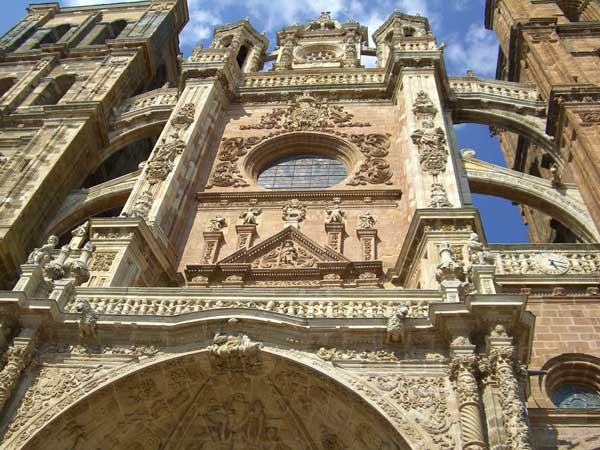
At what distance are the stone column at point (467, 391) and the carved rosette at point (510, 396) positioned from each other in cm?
26

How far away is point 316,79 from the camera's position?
1914cm

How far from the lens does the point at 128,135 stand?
1883cm

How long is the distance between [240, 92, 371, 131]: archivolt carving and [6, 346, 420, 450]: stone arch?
9.47m

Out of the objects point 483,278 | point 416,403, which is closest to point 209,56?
point 483,278

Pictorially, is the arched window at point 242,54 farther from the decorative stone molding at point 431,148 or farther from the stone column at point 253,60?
the decorative stone molding at point 431,148

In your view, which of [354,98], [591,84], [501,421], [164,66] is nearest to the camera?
[501,421]

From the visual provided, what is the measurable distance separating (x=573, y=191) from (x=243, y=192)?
25.5ft

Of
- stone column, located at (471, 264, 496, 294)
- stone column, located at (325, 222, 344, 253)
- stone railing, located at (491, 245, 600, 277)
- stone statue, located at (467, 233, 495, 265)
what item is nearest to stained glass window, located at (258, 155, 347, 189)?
stone column, located at (325, 222, 344, 253)

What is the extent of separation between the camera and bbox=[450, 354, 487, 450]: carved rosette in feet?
23.8

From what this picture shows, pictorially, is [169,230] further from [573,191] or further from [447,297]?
[573,191]

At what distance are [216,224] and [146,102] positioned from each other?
24.1 feet

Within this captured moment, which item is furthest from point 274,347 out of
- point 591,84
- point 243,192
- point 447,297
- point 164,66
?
point 164,66

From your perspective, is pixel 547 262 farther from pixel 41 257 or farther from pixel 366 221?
pixel 41 257

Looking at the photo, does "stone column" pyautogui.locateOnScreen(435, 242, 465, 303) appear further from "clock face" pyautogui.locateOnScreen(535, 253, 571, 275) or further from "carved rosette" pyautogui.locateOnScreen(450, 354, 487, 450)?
"clock face" pyautogui.locateOnScreen(535, 253, 571, 275)
